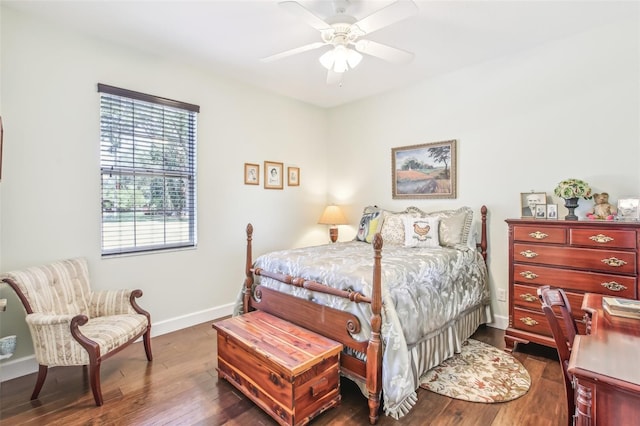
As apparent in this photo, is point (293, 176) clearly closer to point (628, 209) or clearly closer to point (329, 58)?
point (329, 58)

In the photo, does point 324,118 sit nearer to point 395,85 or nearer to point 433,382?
point 395,85

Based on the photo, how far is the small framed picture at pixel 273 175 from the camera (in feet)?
13.4

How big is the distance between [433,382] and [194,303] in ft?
8.16

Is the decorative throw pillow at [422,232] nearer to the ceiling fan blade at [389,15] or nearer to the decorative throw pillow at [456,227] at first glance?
the decorative throw pillow at [456,227]

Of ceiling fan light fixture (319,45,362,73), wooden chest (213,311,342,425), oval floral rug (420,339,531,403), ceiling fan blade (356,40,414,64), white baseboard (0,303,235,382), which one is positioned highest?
ceiling fan blade (356,40,414,64)

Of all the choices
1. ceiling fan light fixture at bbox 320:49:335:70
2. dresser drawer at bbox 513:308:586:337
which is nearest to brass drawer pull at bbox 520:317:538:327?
dresser drawer at bbox 513:308:586:337

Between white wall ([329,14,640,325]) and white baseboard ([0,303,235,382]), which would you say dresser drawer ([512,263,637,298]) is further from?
white baseboard ([0,303,235,382])

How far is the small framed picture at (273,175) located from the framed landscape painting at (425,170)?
1.49m

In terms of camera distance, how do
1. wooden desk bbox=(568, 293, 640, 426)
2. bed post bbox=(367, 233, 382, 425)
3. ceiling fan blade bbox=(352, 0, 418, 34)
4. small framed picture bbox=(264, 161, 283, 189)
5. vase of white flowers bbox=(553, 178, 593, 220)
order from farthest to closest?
small framed picture bbox=(264, 161, 283, 189) → vase of white flowers bbox=(553, 178, 593, 220) → bed post bbox=(367, 233, 382, 425) → ceiling fan blade bbox=(352, 0, 418, 34) → wooden desk bbox=(568, 293, 640, 426)

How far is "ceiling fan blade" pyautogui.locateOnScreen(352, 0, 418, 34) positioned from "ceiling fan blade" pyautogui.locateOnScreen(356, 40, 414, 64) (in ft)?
0.58

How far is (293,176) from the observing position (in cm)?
441

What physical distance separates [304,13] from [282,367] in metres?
2.05

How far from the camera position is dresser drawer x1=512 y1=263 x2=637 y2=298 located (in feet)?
7.22

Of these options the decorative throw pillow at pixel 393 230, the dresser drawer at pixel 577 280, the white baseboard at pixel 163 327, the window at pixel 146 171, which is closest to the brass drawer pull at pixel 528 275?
the dresser drawer at pixel 577 280
